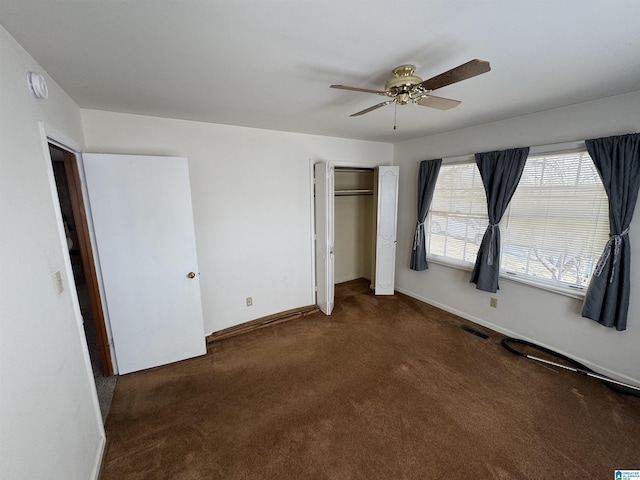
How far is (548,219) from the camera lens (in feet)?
8.16

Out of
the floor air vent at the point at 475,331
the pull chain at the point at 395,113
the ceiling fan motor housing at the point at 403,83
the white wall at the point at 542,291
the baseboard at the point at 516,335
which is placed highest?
the pull chain at the point at 395,113

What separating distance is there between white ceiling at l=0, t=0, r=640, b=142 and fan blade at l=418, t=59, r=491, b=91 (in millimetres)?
160

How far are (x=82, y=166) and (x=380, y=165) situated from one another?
345cm

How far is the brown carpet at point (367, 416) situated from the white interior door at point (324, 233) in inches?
29.9

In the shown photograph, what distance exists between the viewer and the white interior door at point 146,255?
212 cm

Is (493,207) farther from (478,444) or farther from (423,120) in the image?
(478,444)

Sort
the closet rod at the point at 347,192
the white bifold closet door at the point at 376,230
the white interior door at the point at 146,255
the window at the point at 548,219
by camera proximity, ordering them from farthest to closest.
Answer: the closet rod at the point at 347,192
the white bifold closet door at the point at 376,230
the window at the point at 548,219
the white interior door at the point at 146,255

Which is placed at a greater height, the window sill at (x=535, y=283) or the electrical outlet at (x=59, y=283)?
the electrical outlet at (x=59, y=283)

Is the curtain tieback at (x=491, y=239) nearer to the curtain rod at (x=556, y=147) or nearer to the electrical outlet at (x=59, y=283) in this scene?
the curtain rod at (x=556, y=147)

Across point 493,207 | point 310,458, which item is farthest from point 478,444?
point 493,207

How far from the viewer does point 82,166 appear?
2.02 metres

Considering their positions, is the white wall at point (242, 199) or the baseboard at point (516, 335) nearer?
the baseboard at point (516, 335)

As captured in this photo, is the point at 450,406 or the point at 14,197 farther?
the point at 450,406

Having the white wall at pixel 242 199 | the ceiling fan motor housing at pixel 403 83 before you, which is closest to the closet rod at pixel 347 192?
the white wall at pixel 242 199
